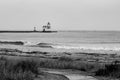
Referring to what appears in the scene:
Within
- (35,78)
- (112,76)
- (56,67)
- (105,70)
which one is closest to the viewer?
(35,78)

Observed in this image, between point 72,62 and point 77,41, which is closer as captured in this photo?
point 72,62

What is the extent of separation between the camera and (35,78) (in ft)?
34.5

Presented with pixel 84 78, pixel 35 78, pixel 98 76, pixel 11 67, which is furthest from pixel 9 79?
pixel 98 76

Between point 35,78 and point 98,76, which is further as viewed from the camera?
point 98,76

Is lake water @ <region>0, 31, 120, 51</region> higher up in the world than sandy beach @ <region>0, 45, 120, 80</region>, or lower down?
lower down

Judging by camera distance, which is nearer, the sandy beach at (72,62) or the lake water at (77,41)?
the sandy beach at (72,62)

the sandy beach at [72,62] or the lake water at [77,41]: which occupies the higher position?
the sandy beach at [72,62]

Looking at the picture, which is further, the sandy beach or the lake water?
the lake water

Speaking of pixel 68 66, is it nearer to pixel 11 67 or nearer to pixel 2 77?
pixel 11 67

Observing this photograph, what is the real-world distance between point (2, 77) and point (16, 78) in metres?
0.49

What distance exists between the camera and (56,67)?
14.7 m

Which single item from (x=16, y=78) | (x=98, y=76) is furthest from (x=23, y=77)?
(x=98, y=76)

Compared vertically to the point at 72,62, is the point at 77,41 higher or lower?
lower

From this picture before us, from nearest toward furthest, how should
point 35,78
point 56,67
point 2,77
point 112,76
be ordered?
point 2,77, point 35,78, point 112,76, point 56,67
